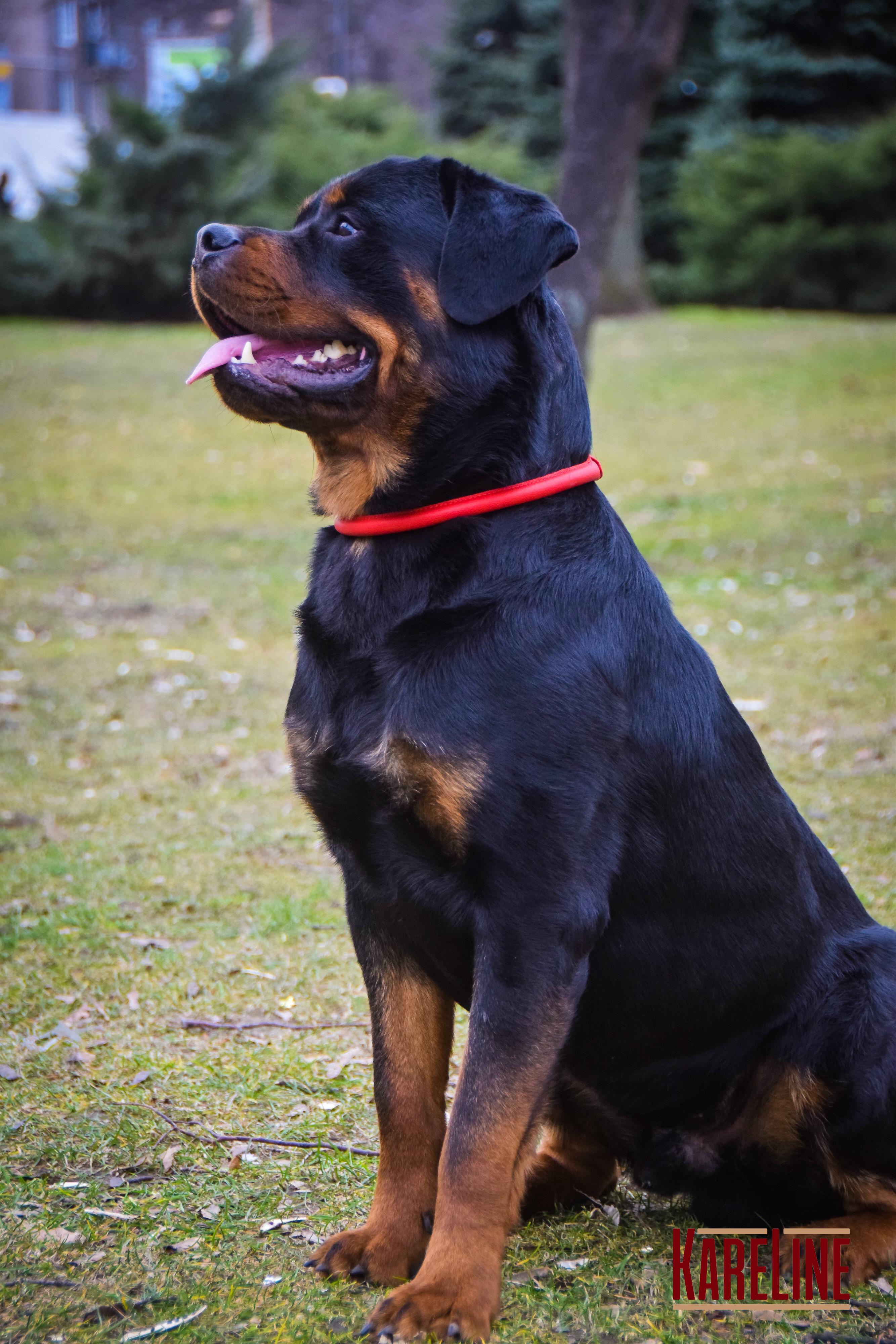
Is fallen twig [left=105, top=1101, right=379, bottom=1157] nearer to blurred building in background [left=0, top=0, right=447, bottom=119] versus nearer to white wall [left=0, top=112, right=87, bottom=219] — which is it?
white wall [left=0, top=112, right=87, bottom=219]

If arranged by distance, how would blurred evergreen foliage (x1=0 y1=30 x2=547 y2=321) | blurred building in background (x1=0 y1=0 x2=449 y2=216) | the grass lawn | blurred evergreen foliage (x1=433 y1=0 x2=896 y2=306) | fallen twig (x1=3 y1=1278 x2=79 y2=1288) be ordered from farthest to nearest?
blurred building in background (x1=0 y1=0 x2=449 y2=216) < blurred evergreen foliage (x1=433 y1=0 x2=896 y2=306) < blurred evergreen foliage (x1=0 y1=30 x2=547 y2=321) < the grass lawn < fallen twig (x1=3 y1=1278 x2=79 y2=1288)

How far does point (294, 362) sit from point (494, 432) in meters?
0.48

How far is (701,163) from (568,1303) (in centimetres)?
2593

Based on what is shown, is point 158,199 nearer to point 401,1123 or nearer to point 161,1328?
point 401,1123

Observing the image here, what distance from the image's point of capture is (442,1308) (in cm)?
242

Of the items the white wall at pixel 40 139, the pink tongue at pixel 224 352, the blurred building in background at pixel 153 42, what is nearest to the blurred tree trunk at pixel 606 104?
the pink tongue at pixel 224 352

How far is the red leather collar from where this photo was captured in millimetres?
2732

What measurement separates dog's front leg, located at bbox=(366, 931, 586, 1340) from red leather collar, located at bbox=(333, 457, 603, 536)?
0.90 metres

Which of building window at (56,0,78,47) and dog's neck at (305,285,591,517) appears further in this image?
building window at (56,0,78,47)

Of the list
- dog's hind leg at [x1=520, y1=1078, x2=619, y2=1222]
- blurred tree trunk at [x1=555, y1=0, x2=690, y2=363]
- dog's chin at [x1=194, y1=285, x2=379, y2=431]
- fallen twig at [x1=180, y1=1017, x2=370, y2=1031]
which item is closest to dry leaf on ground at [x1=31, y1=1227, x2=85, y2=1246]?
dog's hind leg at [x1=520, y1=1078, x2=619, y2=1222]

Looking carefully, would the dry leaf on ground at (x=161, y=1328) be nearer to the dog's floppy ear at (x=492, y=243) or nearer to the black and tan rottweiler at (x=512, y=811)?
the black and tan rottweiler at (x=512, y=811)

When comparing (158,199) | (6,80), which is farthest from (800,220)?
(6,80)

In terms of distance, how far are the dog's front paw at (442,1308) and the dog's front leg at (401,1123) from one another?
0.24 m

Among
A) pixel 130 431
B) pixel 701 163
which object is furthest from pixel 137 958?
pixel 701 163
